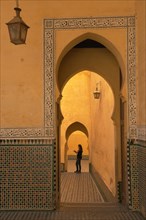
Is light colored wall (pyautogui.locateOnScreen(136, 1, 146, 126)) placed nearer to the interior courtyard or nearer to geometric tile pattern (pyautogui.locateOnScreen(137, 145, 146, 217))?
the interior courtyard

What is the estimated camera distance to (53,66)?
439cm

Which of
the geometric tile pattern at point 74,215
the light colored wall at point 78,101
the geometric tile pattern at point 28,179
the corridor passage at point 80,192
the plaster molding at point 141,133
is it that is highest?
the light colored wall at point 78,101

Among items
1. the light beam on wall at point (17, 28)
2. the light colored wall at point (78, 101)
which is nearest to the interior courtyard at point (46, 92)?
the light beam on wall at point (17, 28)

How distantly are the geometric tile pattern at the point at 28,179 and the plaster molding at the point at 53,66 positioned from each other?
236 millimetres

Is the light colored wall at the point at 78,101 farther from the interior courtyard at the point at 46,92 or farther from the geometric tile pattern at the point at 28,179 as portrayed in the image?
the geometric tile pattern at the point at 28,179

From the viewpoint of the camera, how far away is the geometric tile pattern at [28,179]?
168 inches

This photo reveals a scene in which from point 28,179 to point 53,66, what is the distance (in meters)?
1.59

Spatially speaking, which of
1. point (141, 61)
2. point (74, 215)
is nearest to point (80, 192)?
point (74, 215)

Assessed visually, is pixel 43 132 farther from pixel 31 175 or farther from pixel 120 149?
pixel 120 149

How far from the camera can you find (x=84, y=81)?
45.9ft

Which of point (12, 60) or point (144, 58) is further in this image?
point (12, 60)

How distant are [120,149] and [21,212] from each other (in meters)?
2.21

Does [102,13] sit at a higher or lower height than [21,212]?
higher

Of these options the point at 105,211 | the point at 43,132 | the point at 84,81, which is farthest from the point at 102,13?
the point at 84,81
